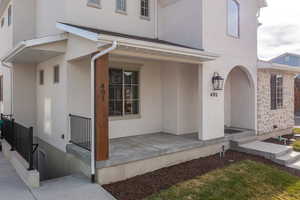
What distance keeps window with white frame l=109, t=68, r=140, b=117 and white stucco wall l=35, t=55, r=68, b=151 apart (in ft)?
5.19

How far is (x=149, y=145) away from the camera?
20.6ft

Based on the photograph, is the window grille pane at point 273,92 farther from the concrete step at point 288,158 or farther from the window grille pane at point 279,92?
the concrete step at point 288,158

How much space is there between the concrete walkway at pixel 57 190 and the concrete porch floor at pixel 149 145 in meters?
0.54

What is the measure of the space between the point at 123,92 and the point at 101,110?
9.34ft

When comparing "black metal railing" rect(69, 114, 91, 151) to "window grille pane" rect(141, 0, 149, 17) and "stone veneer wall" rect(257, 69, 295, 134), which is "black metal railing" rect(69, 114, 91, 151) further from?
"stone veneer wall" rect(257, 69, 295, 134)

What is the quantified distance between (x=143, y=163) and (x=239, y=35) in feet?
21.0

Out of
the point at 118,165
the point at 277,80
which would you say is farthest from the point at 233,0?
the point at 118,165

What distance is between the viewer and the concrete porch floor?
512cm

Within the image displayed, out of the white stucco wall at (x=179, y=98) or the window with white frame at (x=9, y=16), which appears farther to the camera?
the window with white frame at (x=9, y=16)

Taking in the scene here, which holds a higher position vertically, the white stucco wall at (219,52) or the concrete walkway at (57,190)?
the white stucco wall at (219,52)

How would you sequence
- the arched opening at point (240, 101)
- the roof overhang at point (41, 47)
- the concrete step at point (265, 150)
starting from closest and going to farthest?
the roof overhang at point (41, 47) → the concrete step at point (265, 150) → the arched opening at point (240, 101)

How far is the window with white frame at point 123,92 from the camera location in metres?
7.34

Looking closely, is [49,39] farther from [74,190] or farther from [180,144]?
[180,144]

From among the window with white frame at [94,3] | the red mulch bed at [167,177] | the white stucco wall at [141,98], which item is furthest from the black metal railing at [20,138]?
the window with white frame at [94,3]
